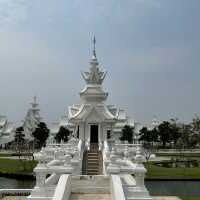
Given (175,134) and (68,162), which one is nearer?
(68,162)

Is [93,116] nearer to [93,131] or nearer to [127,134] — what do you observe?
[93,131]

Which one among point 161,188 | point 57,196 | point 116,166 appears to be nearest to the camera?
point 57,196

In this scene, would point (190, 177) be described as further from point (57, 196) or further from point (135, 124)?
point (135, 124)

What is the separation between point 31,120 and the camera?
100 meters

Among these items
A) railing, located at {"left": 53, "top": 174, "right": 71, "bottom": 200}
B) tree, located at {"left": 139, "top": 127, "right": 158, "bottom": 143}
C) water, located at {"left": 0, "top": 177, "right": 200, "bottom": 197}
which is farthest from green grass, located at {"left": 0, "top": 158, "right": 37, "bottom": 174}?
tree, located at {"left": 139, "top": 127, "right": 158, "bottom": 143}

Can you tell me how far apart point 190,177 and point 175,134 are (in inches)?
1705

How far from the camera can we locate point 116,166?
20219mm

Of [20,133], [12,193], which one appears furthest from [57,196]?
[20,133]

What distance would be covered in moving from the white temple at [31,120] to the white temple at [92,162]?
59.5 meters

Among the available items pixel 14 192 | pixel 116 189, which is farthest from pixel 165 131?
pixel 116 189

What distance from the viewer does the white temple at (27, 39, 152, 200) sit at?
18.3m

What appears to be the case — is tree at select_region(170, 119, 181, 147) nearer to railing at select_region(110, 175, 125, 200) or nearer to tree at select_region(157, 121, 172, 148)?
tree at select_region(157, 121, 172, 148)

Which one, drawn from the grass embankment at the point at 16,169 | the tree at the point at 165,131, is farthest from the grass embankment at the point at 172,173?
the tree at the point at 165,131

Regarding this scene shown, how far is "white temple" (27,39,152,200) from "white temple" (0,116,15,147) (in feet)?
190
